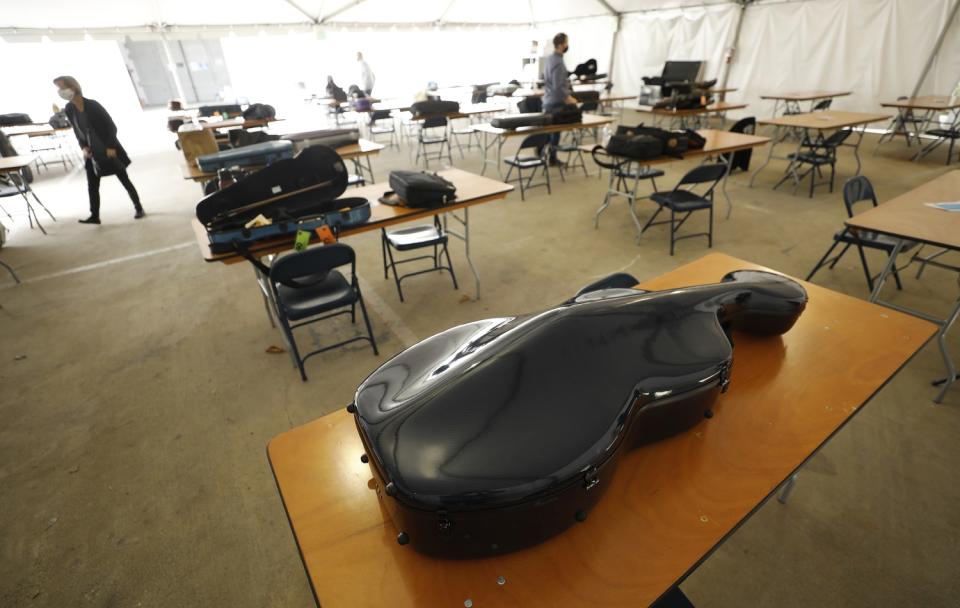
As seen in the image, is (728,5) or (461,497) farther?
(728,5)

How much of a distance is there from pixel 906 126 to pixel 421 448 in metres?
11.2

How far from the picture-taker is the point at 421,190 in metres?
2.80

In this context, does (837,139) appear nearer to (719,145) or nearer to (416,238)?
(719,145)

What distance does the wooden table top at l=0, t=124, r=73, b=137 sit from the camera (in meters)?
7.71

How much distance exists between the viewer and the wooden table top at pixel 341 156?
13.1 feet

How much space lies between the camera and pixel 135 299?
3711 mm

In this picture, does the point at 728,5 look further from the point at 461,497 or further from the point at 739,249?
the point at 461,497

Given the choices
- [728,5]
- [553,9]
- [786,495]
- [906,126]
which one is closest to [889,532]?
[786,495]

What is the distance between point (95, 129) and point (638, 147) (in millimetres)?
5882

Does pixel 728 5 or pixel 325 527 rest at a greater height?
pixel 728 5

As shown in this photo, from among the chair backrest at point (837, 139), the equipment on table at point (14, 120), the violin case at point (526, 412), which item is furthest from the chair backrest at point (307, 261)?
the equipment on table at point (14, 120)

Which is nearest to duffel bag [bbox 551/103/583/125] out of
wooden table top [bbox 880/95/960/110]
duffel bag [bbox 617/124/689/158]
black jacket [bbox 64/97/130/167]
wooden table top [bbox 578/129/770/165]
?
wooden table top [bbox 578/129/770/165]

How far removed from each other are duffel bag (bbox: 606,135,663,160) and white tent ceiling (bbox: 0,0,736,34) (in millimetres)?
8987

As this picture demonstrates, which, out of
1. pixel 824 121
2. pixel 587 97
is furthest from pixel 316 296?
pixel 587 97
